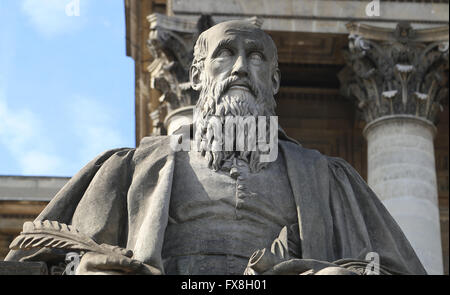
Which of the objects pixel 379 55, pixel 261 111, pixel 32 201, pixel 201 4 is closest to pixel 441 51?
pixel 379 55

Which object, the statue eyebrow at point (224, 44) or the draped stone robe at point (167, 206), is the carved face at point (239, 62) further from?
the draped stone robe at point (167, 206)

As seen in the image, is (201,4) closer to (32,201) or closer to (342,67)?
(342,67)

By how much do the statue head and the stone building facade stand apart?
13950 millimetres

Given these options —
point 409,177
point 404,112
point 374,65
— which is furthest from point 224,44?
point 374,65

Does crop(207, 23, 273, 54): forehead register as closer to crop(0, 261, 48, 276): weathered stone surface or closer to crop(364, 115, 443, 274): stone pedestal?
crop(0, 261, 48, 276): weathered stone surface

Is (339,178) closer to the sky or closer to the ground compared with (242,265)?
closer to the sky

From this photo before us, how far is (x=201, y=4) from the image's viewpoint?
88.3 feet

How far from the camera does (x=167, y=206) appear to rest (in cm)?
940

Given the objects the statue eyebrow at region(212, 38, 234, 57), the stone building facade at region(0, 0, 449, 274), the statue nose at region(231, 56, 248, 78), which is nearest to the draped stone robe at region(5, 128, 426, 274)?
the statue nose at region(231, 56, 248, 78)

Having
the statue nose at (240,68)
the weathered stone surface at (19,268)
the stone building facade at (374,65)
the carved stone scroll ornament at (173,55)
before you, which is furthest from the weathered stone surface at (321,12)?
the weathered stone surface at (19,268)

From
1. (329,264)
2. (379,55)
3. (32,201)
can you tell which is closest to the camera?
(329,264)

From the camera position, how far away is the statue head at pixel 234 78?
394 inches

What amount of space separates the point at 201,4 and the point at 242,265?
18019mm

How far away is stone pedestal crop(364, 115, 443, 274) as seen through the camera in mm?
24453
